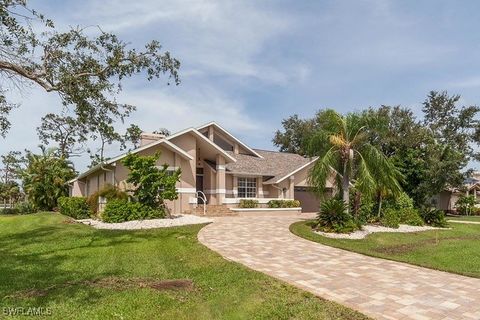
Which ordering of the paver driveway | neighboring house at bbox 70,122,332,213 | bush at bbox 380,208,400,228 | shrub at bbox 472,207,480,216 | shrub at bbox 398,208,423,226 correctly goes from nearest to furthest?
the paver driveway < bush at bbox 380,208,400,228 < shrub at bbox 398,208,423,226 < neighboring house at bbox 70,122,332,213 < shrub at bbox 472,207,480,216

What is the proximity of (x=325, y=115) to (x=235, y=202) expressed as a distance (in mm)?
11117

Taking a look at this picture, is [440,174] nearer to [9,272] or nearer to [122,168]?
[122,168]

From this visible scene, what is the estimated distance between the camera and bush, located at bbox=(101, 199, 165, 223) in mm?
20047

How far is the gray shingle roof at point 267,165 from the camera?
101 feet

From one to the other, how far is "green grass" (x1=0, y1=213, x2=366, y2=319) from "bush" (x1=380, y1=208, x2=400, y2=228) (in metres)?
11.9

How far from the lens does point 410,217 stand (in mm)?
22891

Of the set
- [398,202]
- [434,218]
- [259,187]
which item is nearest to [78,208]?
[259,187]

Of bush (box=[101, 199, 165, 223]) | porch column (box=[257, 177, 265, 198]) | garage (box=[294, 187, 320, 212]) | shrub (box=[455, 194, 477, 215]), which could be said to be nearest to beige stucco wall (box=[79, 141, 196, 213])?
bush (box=[101, 199, 165, 223])

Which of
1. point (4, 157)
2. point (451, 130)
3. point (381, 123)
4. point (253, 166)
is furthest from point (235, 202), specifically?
point (4, 157)

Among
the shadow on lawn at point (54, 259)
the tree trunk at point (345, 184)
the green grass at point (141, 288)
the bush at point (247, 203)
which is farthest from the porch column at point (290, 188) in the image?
the green grass at point (141, 288)

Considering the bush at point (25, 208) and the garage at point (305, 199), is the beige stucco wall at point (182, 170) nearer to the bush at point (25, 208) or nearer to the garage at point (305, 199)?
the garage at point (305, 199)

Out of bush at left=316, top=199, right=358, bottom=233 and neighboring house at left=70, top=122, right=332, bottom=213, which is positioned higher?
neighboring house at left=70, top=122, right=332, bottom=213

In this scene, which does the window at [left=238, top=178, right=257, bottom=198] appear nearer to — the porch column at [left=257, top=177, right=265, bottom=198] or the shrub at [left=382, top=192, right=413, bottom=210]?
the porch column at [left=257, top=177, right=265, bottom=198]

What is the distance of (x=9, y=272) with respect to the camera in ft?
30.1
